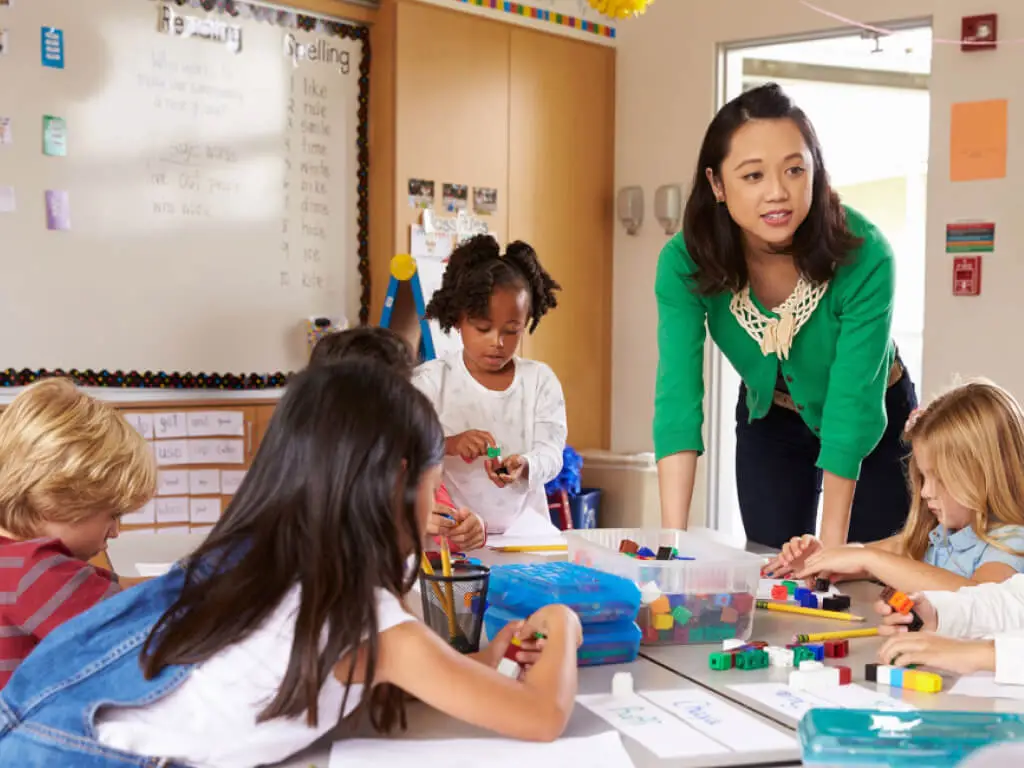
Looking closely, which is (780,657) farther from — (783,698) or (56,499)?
(56,499)

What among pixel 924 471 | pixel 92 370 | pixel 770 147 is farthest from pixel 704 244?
pixel 92 370

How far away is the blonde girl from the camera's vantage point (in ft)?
5.43

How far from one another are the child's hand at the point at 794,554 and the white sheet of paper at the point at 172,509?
2.41m

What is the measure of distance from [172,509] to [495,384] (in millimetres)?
1471

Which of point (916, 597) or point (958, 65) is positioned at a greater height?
point (958, 65)

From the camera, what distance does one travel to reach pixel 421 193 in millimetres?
4172

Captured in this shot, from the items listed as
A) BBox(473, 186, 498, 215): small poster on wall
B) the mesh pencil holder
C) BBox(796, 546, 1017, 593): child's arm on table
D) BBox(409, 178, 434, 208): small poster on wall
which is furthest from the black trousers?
BBox(473, 186, 498, 215): small poster on wall

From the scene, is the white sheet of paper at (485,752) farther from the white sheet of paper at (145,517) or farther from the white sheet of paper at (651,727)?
the white sheet of paper at (145,517)

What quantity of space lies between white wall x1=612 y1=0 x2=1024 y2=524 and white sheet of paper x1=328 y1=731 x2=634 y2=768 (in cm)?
307

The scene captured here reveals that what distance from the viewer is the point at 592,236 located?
479 centimetres

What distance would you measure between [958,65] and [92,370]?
119 inches

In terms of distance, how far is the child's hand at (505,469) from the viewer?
92.0 inches

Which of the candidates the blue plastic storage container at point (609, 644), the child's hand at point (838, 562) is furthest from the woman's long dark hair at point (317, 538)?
the child's hand at point (838, 562)

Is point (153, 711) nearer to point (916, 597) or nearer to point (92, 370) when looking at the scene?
point (916, 597)
